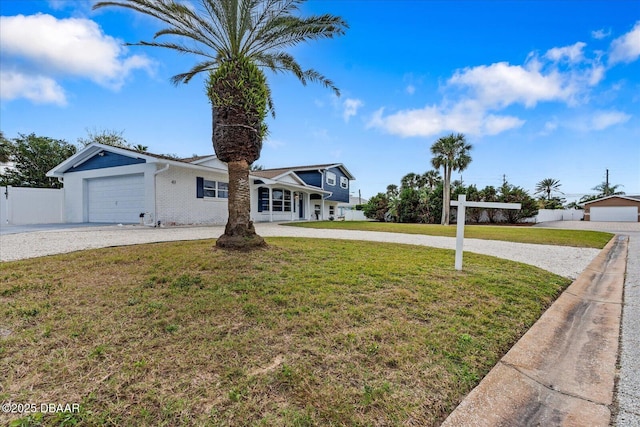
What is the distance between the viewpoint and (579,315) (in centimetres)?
344

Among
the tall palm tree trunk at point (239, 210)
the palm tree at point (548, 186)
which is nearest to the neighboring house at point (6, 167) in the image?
the tall palm tree trunk at point (239, 210)

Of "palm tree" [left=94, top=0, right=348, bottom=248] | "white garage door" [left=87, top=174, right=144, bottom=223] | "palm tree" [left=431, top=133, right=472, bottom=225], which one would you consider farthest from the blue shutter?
"palm tree" [left=431, top=133, right=472, bottom=225]

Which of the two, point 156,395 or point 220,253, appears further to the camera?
point 220,253

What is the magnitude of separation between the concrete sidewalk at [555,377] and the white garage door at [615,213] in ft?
144

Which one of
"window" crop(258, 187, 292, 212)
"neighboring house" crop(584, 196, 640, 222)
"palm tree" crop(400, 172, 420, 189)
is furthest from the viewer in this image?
"palm tree" crop(400, 172, 420, 189)

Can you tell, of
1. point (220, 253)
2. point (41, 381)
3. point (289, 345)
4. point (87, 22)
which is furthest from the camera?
point (87, 22)

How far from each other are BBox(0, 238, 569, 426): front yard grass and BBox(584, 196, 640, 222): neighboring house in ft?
142

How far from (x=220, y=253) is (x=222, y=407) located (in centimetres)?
386

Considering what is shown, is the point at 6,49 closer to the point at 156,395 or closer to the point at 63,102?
the point at 63,102

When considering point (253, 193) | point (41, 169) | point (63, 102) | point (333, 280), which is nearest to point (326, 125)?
point (253, 193)

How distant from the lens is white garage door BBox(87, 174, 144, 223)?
1333cm

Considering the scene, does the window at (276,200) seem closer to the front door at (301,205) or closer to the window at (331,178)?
the front door at (301,205)

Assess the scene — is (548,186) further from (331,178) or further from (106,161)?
(106,161)

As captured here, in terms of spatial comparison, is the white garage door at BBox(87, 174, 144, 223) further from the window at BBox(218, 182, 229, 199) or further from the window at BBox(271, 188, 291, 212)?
the window at BBox(271, 188, 291, 212)
